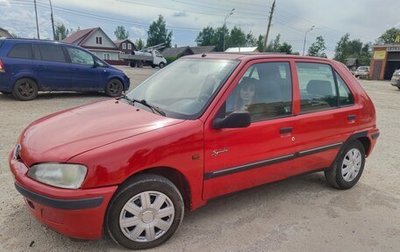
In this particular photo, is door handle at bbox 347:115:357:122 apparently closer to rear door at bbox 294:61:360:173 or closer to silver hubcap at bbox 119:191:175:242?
rear door at bbox 294:61:360:173

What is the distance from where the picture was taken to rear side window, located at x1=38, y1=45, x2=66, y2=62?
1027cm

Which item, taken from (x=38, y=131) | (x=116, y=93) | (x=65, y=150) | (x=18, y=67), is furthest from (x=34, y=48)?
(x=65, y=150)

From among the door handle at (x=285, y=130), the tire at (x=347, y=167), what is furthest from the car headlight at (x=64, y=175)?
the tire at (x=347, y=167)

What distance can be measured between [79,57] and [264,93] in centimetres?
865

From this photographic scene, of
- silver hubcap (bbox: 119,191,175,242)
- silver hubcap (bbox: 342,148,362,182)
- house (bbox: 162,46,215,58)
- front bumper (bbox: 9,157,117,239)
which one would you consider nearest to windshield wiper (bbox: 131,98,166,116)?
silver hubcap (bbox: 119,191,175,242)

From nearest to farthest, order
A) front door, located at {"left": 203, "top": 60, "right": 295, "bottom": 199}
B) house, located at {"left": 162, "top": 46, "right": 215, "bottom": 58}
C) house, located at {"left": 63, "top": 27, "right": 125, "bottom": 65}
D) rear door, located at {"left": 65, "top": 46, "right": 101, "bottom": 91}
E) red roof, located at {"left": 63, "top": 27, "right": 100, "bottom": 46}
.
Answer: front door, located at {"left": 203, "top": 60, "right": 295, "bottom": 199} → rear door, located at {"left": 65, "top": 46, "right": 101, "bottom": 91} → red roof, located at {"left": 63, "top": 27, "right": 100, "bottom": 46} → house, located at {"left": 63, "top": 27, "right": 125, "bottom": 65} → house, located at {"left": 162, "top": 46, "right": 215, "bottom": 58}

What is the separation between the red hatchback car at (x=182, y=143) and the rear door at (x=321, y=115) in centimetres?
1

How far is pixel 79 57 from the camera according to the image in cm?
1100

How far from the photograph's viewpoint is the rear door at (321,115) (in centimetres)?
404

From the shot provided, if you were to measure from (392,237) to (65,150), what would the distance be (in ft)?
10.4

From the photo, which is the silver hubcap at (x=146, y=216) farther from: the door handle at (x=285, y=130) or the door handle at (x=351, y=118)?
the door handle at (x=351, y=118)

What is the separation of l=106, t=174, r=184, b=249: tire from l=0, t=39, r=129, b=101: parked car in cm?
836

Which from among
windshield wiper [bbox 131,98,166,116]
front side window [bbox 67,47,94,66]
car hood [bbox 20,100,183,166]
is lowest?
car hood [bbox 20,100,183,166]

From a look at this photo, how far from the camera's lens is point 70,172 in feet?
8.70
